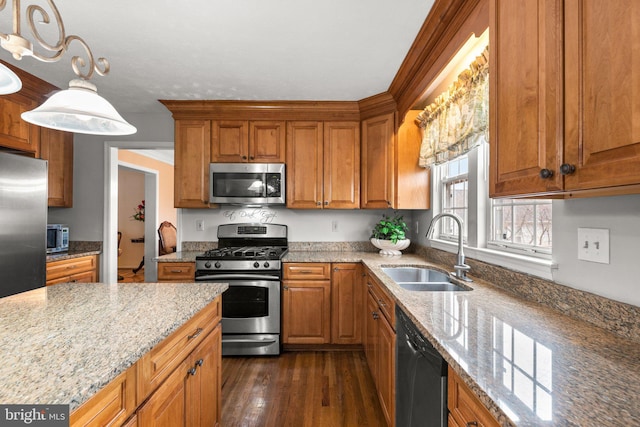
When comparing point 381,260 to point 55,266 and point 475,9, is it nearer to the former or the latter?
point 475,9

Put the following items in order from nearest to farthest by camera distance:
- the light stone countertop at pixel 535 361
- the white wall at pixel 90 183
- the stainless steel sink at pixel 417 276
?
1. the light stone countertop at pixel 535 361
2. the stainless steel sink at pixel 417 276
3. the white wall at pixel 90 183

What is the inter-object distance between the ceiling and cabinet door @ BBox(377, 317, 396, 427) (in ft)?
5.86

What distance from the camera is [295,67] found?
2.31 meters

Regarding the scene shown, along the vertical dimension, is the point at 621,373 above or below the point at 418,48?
below

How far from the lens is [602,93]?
71cm

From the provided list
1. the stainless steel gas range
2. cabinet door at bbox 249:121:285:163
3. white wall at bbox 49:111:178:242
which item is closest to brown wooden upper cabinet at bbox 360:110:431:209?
cabinet door at bbox 249:121:285:163

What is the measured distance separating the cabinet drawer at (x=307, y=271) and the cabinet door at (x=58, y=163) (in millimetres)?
2496

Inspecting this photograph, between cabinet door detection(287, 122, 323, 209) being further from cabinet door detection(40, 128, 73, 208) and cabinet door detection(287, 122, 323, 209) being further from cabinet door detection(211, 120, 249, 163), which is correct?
cabinet door detection(40, 128, 73, 208)

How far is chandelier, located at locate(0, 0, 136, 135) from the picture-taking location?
985 mm

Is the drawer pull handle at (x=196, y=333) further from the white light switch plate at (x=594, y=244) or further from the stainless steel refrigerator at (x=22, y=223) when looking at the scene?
the stainless steel refrigerator at (x=22, y=223)

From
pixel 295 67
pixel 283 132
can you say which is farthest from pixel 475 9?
pixel 283 132

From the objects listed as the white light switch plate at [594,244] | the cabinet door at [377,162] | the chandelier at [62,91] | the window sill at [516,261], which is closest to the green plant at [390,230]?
the cabinet door at [377,162]

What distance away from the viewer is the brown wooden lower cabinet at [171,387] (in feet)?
2.56

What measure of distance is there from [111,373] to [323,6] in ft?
6.09
